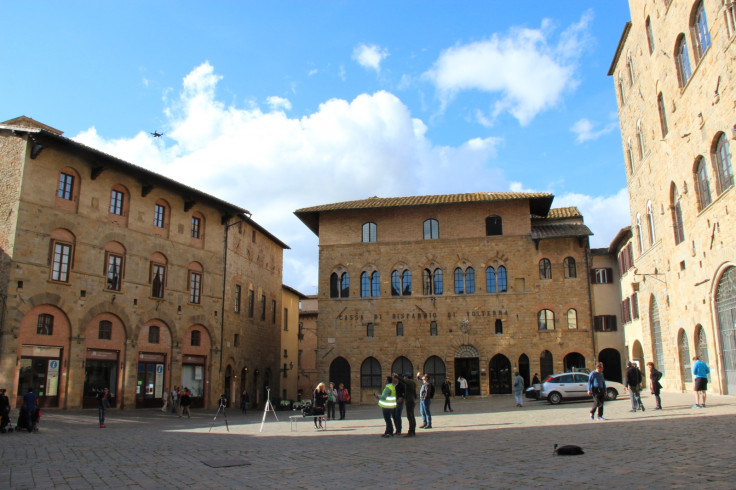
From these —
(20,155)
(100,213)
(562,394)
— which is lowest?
(562,394)

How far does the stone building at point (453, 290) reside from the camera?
32125mm

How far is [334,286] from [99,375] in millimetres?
14550

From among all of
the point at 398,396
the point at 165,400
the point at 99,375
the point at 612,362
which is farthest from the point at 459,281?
the point at 398,396

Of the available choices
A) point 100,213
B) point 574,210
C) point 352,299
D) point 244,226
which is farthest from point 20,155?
point 574,210

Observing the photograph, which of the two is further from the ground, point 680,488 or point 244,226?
point 244,226

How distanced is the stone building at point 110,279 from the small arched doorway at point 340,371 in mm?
5129

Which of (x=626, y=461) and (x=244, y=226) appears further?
(x=244, y=226)

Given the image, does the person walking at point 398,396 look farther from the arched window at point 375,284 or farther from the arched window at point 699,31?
the arched window at point 375,284

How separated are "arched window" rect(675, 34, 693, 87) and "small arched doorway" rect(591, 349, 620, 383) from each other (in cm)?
1651

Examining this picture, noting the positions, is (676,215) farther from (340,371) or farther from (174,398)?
(174,398)

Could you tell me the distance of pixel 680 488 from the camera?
20.7 ft

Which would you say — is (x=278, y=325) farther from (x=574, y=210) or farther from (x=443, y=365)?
(x=574, y=210)

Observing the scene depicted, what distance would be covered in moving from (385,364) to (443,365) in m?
3.37

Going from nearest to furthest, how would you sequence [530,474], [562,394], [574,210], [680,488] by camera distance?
[680,488] < [530,474] < [562,394] < [574,210]
